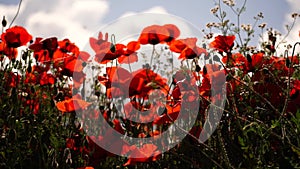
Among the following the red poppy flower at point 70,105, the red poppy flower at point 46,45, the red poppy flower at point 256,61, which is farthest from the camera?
the red poppy flower at point 46,45

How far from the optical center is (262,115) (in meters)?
2.37

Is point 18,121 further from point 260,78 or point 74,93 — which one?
point 260,78

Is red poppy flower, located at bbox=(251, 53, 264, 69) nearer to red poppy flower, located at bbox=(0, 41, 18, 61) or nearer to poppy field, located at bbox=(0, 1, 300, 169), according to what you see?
poppy field, located at bbox=(0, 1, 300, 169)

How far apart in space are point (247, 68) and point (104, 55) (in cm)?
80

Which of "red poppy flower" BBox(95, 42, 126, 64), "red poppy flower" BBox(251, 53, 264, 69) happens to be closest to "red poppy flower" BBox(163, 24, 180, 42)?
"red poppy flower" BBox(95, 42, 126, 64)

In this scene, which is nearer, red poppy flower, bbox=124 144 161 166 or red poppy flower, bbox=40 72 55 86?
red poppy flower, bbox=124 144 161 166

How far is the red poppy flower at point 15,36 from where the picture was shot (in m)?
2.69

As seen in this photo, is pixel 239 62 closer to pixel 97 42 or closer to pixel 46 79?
pixel 97 42

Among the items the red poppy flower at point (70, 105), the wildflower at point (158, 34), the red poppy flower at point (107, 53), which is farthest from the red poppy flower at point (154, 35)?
the red poppy flower at point (70, 105)

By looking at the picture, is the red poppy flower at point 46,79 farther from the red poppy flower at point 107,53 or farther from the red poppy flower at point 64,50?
the red poppy flower at point 107,53

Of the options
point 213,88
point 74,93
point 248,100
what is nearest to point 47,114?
point 74,93

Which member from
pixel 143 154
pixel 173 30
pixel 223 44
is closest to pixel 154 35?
pixel 173 30

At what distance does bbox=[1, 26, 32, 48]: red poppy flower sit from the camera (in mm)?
Answer: 2688

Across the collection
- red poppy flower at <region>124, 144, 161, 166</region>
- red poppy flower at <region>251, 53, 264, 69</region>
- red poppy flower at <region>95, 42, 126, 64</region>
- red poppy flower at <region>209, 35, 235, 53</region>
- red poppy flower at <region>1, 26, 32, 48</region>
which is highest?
Result: red poppy flower at <region>1, 26, 32, 48</region>
